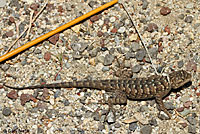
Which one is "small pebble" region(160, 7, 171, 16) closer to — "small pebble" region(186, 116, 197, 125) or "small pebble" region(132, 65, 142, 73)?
"small pebble" region(132, 65, 142, 73)

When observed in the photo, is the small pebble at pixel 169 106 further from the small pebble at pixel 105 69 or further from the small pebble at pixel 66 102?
the small pebble at pixel 66 102

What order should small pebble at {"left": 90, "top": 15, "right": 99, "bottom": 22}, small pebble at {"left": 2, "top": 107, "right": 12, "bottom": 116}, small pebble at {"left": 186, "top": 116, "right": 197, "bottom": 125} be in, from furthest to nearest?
1. small pebble at {"left": 90, "top": 15, "right": 99, "bottom": 22}
2. small pebble at {"left": 2, "top": 107, "right": 12, "bottom": 116}
3. small pebble at {"left": 186, "top": 116, "right": 197, "bottom": 125}

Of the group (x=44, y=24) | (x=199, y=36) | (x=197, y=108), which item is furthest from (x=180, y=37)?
(x=44, y=24)

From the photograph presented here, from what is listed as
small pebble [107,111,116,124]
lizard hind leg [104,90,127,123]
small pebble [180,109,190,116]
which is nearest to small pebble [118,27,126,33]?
lizard hind leg [104,90,127,123]

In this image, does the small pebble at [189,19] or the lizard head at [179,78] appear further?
the small pebble at [189,19]

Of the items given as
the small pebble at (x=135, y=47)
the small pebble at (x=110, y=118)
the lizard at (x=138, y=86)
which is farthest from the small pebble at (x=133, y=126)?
the small pebble at (x=135, y=47)

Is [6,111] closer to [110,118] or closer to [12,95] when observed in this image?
[12,95]
